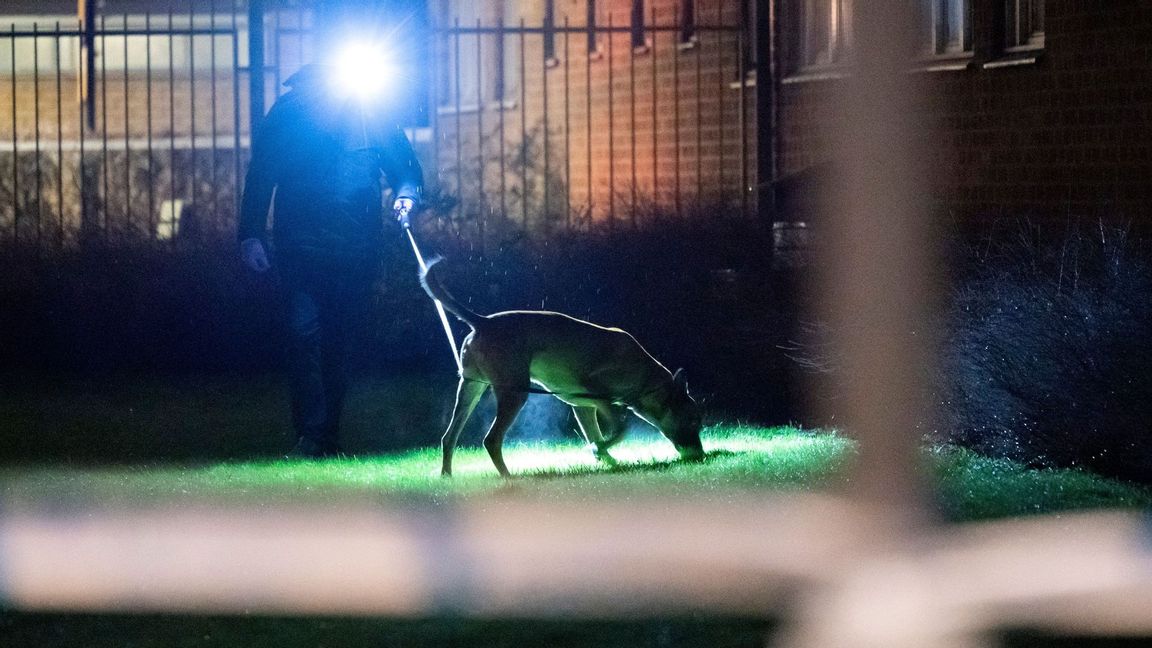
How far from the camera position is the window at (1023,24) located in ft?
45.4

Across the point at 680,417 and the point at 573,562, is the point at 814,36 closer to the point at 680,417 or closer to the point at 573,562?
the point at 680,417

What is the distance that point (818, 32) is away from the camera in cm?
1647

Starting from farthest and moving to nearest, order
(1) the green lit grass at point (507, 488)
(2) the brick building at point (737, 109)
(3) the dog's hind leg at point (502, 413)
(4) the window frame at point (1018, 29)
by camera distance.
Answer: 1. (4) the window frame at point (1018, 29)
2. (2) the brick building at point (737, 109)
3. (3) the dog's hind leg at point (502, 413)
4. (1) the green lit grass at point (507, 488)

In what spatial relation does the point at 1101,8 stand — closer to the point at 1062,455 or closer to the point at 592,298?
the point at 592,298

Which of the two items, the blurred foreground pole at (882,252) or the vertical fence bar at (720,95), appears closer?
the blurred foreground pole at (882,252)

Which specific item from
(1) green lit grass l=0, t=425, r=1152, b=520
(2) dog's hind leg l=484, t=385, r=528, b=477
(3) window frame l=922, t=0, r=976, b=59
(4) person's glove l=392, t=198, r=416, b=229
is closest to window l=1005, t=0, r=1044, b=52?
(3) window frame l=922, t=0, r=976, b=59

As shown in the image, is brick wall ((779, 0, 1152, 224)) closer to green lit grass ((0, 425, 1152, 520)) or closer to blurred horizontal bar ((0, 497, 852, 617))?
green lit grass ((0, 425, 1152, 520))

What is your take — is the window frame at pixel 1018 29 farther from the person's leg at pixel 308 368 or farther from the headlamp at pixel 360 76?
the person's leg at pixel 308 368

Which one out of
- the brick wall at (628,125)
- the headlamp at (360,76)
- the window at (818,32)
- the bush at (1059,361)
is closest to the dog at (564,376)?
the bush at (1059,361)

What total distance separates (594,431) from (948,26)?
714 centimetres

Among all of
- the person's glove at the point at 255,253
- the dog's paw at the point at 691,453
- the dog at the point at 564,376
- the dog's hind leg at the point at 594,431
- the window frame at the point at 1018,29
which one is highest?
the window frame at the point at 1018,29

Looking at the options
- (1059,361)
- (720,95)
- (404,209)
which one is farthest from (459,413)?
(720,95)

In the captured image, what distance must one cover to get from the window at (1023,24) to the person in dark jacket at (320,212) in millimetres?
5954

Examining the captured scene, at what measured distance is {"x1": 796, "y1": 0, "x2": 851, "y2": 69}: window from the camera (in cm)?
1603
